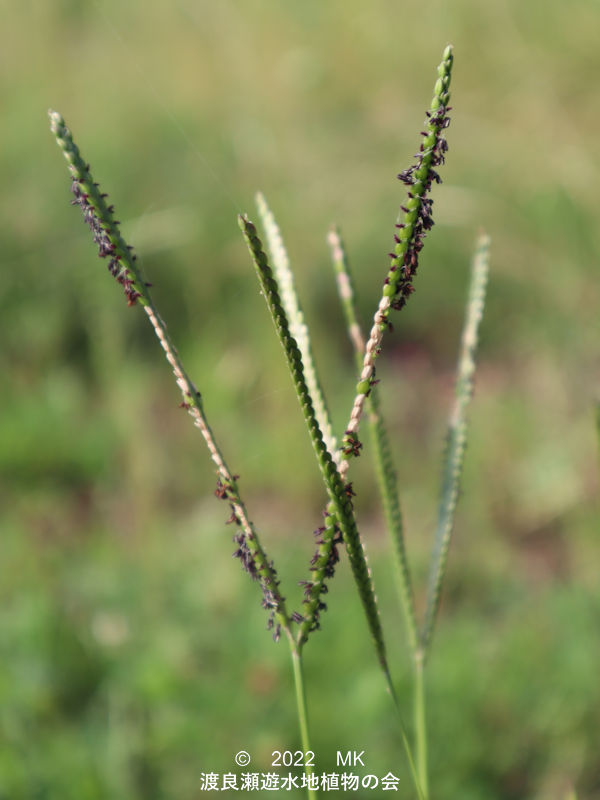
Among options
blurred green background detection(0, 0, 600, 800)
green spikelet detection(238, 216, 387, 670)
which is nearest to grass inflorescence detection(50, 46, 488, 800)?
green spikelet detection(238, 216, 387, 670)

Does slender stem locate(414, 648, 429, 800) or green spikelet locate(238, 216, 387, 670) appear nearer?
green spikelet locate(238, 216, 387, 670)

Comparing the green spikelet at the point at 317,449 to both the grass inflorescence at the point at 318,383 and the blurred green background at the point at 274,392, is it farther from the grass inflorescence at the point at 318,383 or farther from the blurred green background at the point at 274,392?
the blurred green background at the point at 274,392

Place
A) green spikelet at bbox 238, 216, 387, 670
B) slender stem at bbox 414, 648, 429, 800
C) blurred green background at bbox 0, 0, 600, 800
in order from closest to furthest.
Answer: green spikelet at bbox 238, 216, 387, 670, slender stem at bbox 414, 648, 429, 800, blurred green background at bbox 0, 0, 600, 800

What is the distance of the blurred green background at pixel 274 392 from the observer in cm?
179

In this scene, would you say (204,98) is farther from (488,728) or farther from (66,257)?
(488,728)

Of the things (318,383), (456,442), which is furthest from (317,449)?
(456,442)

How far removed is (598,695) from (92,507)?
1.95 m

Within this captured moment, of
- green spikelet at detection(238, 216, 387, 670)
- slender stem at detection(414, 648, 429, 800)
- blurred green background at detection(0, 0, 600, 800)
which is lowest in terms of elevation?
slender stem at detection(414, 648, 429, 800)

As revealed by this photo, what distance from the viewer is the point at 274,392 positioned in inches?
30.4

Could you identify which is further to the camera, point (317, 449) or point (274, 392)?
point (274, 392)

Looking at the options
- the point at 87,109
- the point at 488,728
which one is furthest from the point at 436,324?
the point at 488,728

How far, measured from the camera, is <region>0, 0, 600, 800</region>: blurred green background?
1.79 metres

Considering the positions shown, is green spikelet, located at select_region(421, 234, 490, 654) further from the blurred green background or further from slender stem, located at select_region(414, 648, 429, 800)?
the blurred green background

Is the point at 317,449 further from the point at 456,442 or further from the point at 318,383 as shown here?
the point at 456,442
